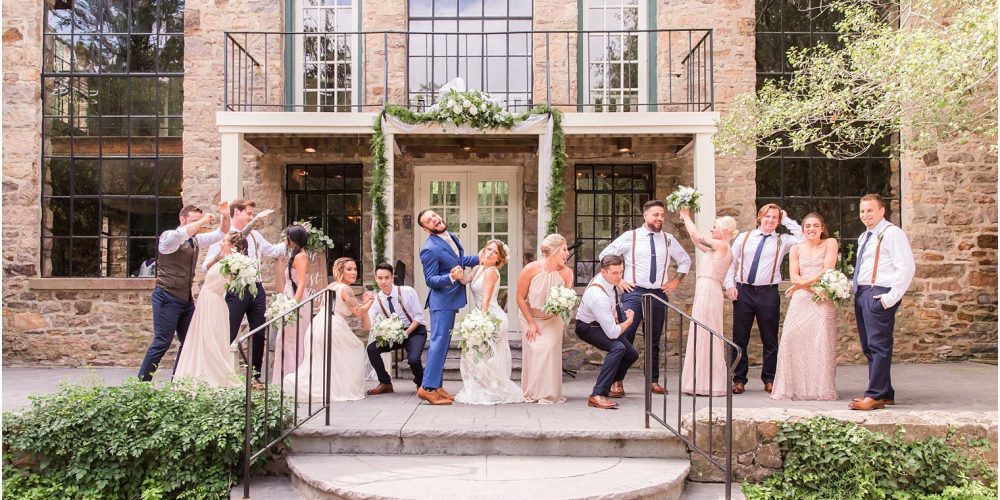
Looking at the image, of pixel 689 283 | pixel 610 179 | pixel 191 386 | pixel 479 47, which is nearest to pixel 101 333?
pixel 191 386

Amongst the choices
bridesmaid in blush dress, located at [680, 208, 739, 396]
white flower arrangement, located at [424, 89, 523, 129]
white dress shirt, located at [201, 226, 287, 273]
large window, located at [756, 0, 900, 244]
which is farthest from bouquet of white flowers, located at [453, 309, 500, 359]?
large window, located at [756, 0, 900, 244]

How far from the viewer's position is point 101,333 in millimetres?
9523

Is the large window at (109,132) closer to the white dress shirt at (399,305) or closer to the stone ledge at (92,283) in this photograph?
the stone ledge at (92,283)

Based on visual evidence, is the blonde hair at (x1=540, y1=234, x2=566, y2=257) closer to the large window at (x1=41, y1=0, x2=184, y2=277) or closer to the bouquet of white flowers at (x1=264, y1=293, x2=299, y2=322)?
the bouquet of white flowers at (x1=264, y1=293, x2=299, y2=322)

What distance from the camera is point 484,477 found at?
4.71 metres

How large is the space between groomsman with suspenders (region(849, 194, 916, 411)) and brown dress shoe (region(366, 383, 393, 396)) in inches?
155

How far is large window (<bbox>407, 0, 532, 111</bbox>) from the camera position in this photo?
9711 millimetres

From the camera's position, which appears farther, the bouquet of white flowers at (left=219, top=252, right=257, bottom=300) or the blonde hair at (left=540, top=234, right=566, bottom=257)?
the blonde hair at (left=540, top=234, right=566, bottom=257)

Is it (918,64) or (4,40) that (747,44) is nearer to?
(918,64)

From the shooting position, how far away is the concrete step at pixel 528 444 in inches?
A: 207

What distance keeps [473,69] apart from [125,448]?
6257 mm

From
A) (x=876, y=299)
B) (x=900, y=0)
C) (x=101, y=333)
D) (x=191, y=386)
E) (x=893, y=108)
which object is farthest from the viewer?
(x=101, y=333)

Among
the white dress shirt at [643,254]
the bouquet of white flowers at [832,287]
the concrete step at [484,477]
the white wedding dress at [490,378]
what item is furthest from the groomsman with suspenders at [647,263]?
the concrete step at [484,477]

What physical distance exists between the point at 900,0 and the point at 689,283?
4023 mm
